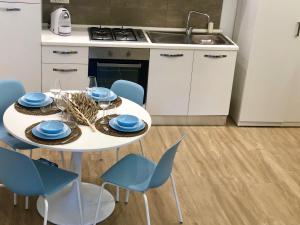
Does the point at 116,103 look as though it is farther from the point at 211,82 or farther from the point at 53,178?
the point at 211,82

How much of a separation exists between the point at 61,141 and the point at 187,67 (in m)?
2.18

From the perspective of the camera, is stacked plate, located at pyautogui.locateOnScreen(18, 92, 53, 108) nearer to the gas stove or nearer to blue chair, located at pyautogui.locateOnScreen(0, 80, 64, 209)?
blue chair, located at pyautogui.locateOnScreen(0, 80, 64, 209)

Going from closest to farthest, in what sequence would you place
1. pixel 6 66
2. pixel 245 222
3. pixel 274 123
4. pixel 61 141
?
pixel 61 141
pixel 245 222
pixel 6 66
pixel 274 123

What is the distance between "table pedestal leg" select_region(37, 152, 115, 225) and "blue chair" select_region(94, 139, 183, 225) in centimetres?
29

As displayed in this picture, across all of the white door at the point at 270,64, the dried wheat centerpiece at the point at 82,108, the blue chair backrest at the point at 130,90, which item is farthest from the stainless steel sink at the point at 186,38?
the dried wheat centerpiece at the point at 82,108

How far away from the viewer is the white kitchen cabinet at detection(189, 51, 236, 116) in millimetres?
4867

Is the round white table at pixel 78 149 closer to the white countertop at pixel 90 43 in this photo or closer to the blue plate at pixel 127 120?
the blue plate at pixel 127 120

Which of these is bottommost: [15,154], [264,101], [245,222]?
[245,222]

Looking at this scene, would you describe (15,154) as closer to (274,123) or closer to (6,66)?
(6,66)

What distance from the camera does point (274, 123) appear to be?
527 cm

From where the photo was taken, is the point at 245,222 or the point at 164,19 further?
the point at 164,19

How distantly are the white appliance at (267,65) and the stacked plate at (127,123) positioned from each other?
2.09 m

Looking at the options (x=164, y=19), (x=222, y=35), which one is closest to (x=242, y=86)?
(x=222, y=35)

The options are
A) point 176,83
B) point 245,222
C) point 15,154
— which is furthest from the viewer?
point 176,83
